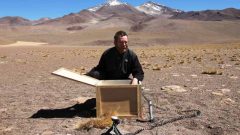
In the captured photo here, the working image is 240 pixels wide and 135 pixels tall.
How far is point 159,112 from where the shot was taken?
833 centimetres

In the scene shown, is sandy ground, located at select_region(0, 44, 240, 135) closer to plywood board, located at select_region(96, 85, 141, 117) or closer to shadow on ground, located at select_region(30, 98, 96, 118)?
shadow on ground, located at select_region(30, 98, 96, 118)

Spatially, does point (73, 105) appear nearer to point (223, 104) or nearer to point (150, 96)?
point (150, 96)

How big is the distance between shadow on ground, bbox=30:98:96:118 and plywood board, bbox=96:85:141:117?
47 cm

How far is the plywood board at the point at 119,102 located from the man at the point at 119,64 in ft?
1.23

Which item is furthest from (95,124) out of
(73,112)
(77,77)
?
(73,112)

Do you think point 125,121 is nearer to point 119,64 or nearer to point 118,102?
point 118,102

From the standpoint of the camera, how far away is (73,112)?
27.7 ft

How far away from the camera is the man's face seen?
7824 millimetres

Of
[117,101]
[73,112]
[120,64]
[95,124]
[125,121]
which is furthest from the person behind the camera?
[73,112]

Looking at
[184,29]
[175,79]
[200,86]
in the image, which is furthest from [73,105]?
[184,29]

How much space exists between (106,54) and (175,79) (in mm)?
6280

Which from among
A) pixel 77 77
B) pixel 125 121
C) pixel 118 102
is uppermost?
pixel 77 77

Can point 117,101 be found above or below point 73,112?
→ above

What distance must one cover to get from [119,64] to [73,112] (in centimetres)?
132
